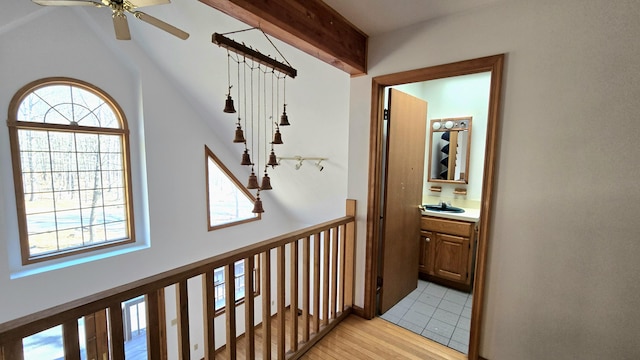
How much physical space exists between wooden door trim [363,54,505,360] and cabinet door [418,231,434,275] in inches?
41.2

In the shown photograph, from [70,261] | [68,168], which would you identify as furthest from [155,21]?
[70,261]

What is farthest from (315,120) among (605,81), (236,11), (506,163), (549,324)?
(549,324)

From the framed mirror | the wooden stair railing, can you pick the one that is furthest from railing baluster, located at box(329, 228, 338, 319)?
the framed mirror

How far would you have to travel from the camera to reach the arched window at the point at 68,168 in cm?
278

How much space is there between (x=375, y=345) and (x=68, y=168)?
3.81 m

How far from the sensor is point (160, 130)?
349 centimetres

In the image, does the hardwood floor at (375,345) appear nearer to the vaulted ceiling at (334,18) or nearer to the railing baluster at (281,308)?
the railing baluster at (281,308)

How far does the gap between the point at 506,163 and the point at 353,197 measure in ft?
3.50

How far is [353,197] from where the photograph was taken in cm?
217

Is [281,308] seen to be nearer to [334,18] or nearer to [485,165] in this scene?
[485,165]

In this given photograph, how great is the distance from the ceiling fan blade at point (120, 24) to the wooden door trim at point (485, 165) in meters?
1.71

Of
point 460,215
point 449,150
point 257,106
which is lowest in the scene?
point 460,215

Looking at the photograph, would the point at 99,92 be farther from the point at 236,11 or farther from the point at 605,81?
the point at 605,81

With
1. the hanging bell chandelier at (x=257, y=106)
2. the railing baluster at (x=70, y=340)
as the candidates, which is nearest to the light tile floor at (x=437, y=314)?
the hanging bell chandelier at (x=257, y=106)
